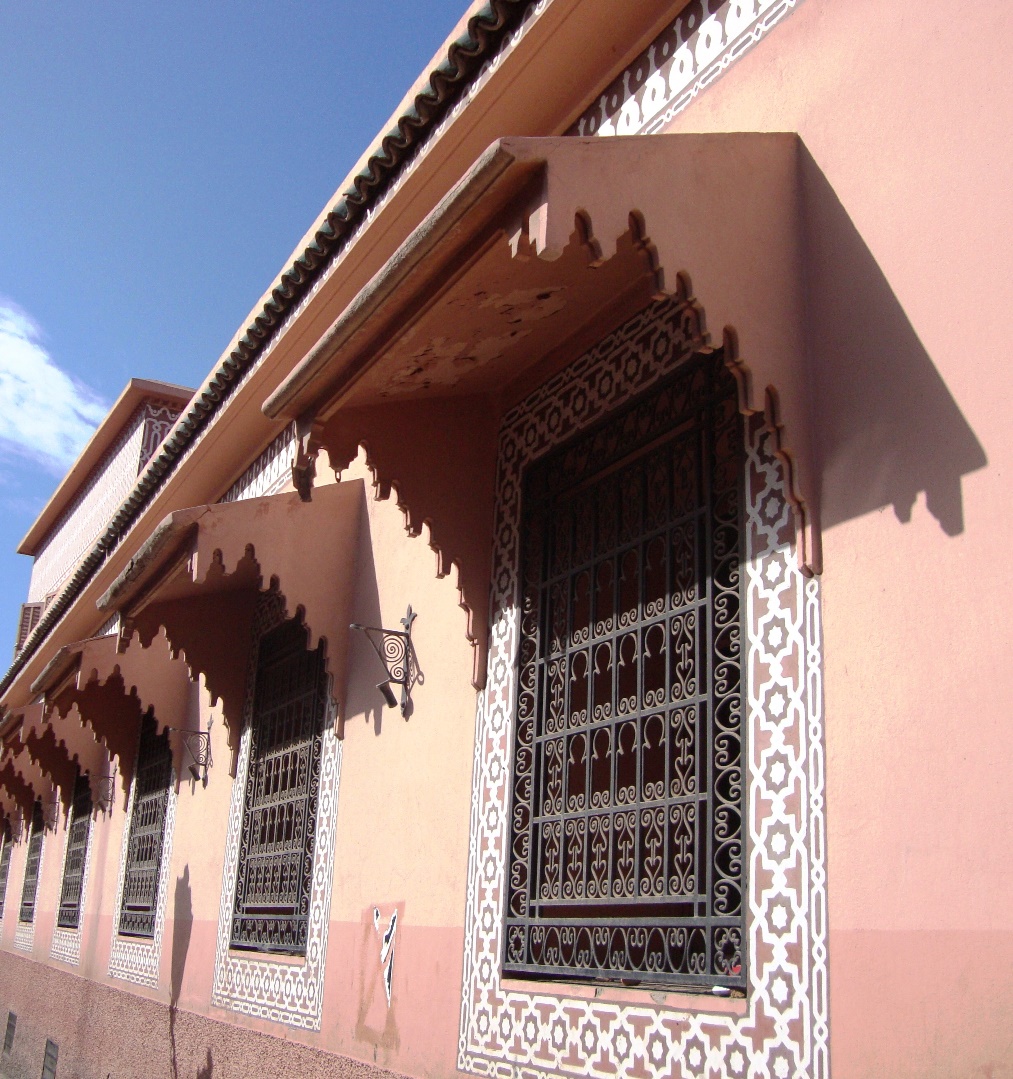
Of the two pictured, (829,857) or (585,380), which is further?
(585,380)

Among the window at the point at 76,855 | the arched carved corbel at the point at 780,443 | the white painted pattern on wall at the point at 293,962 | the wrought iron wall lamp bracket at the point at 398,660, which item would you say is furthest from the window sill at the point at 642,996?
the window at the point at 76,855

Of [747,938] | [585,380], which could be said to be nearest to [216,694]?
[585,380]

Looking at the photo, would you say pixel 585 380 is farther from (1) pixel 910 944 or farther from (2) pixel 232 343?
(2) pixel 232 343

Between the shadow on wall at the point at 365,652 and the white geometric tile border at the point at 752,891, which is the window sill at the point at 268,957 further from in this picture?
the white geometric tile border at the point at 752,891

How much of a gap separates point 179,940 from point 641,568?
528 cm

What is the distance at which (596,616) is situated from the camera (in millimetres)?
4328

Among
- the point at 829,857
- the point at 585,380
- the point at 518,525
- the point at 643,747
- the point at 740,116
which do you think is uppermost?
the point at 740,116

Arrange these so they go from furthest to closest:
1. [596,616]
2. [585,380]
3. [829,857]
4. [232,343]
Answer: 1. [232,343]
2. [585,380]
3. [596,616]
4. [829,857]

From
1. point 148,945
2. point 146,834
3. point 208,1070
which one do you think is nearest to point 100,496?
point 146,834

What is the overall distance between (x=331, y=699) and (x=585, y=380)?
2507 mm

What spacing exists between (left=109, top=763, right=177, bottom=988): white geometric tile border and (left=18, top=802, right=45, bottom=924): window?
450 cm

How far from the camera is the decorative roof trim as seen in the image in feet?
15.0

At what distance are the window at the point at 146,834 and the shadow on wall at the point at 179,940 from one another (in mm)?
703

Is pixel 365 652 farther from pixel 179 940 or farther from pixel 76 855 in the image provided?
pixel 76 855
